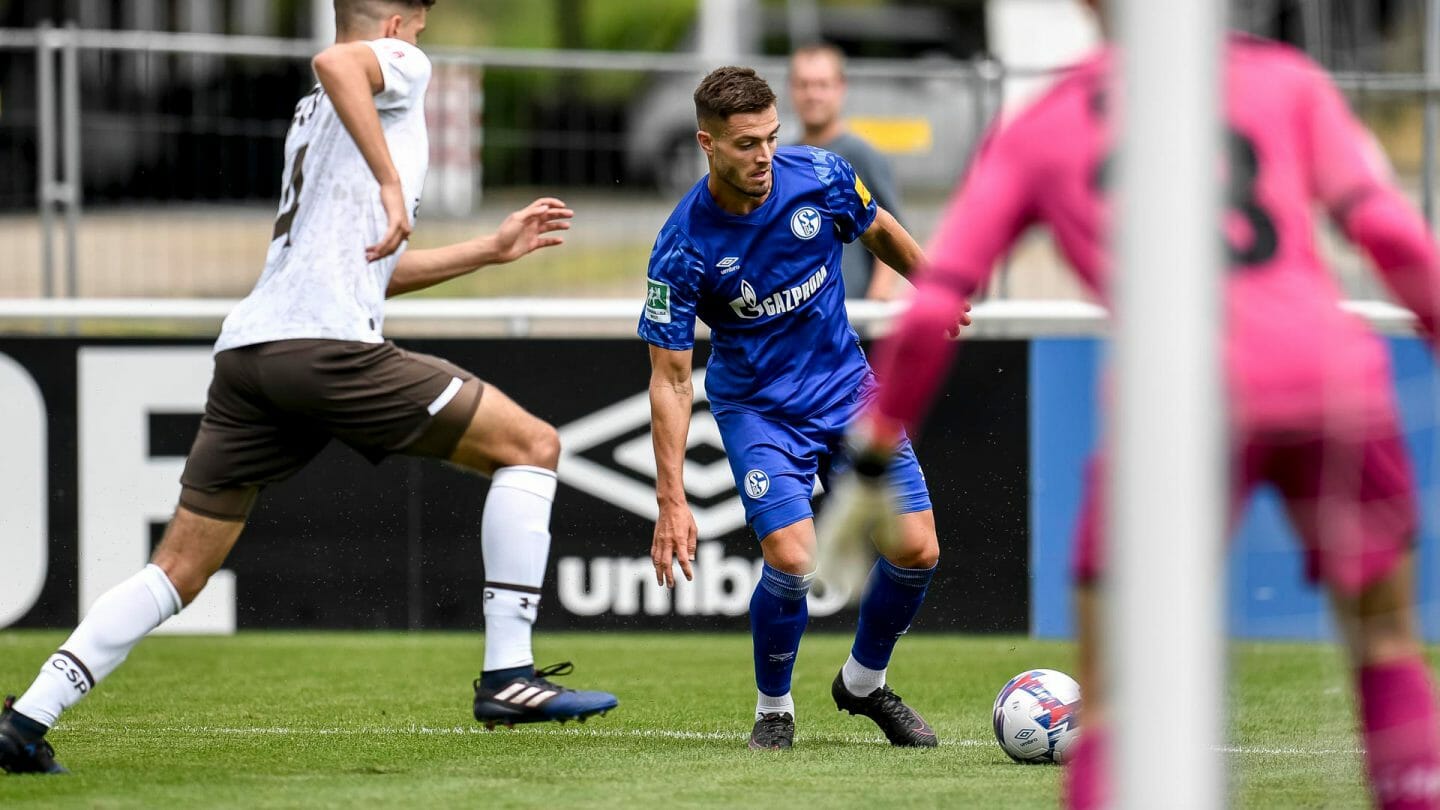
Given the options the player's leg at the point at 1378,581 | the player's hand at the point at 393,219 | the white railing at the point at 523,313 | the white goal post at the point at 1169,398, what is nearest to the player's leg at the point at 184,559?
the player's hand at the point at 393,219

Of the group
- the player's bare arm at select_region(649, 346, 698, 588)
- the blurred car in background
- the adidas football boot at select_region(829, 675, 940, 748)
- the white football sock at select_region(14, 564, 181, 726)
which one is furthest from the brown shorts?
the blurred car in background

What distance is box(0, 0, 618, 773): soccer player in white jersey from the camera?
5.05m

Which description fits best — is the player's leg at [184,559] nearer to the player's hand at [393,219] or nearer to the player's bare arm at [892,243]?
the player's hand at [393,219]

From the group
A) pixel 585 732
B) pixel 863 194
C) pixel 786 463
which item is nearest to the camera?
pixel 786 463

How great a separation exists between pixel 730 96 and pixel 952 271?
7.43 feet

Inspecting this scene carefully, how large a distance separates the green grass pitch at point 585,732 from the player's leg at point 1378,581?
0.94 meters

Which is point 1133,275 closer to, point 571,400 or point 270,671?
point 270,671

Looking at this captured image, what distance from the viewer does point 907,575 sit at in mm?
5824

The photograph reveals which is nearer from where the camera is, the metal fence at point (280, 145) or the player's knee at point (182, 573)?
the player's knee at point (182, 573)

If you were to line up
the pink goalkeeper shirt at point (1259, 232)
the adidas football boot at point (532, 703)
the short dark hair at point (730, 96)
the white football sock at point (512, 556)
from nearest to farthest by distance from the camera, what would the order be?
the pink goalkeeper shirt at point (1259, 232)
the adidas football boot at point (532, 703)
the white football sock at point (512, 556)
the short dark hair at point (730, 96)

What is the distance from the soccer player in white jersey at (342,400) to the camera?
5.05 metres

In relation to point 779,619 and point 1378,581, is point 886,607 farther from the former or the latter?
point 1378,581

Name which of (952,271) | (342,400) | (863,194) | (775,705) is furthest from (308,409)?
(952,271)

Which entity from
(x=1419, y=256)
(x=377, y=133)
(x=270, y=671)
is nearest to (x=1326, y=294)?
(x=1419, y=256)
